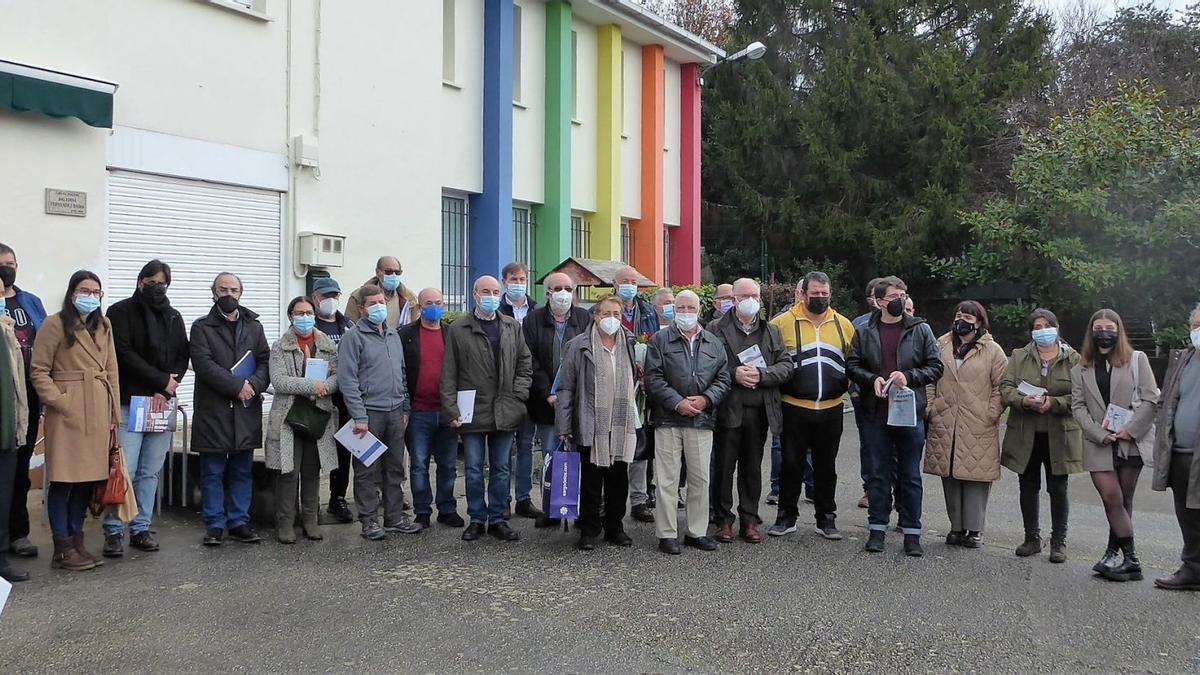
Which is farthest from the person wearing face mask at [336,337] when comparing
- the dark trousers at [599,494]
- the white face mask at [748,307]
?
the white face mask at [748,307]

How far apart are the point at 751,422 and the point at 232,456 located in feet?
13.0

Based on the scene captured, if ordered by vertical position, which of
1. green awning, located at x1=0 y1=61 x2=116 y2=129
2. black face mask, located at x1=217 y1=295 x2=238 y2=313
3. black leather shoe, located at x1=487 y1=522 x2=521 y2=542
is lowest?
black leather shoe, located at x1=487 y1=522 x2=521 y2=542

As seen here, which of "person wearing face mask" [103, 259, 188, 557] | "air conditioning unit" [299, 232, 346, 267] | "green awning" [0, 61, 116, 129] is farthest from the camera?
Result: "air conditioning unit" [299, 232, 346, 267]

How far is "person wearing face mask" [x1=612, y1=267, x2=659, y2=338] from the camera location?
9.33 m

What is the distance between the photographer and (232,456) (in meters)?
7.82

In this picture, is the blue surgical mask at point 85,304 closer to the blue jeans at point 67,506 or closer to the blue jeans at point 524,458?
the blue jeans at point 67,506

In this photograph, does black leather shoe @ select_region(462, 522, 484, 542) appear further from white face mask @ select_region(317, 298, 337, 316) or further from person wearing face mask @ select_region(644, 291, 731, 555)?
white face mask @ select_region(317, 298, 337, 316)

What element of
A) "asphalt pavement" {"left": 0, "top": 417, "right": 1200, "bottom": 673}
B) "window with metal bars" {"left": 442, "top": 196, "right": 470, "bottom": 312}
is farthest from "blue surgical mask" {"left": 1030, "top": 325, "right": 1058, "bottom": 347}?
"window with metal bars" {"left": 442, "top": 196, "right": 470, "bottom": 312}

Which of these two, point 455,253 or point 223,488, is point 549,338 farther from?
point 455,253

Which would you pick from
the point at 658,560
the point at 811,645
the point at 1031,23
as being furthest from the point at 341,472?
the point at 1031,23

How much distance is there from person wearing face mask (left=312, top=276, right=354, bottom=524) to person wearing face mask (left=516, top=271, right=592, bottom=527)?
1.46 metres

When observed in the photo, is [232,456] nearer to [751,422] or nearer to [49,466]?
[49,466]

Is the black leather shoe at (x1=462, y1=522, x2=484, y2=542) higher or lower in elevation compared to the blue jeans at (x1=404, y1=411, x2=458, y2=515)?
lower

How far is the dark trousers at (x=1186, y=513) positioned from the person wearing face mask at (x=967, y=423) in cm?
124
